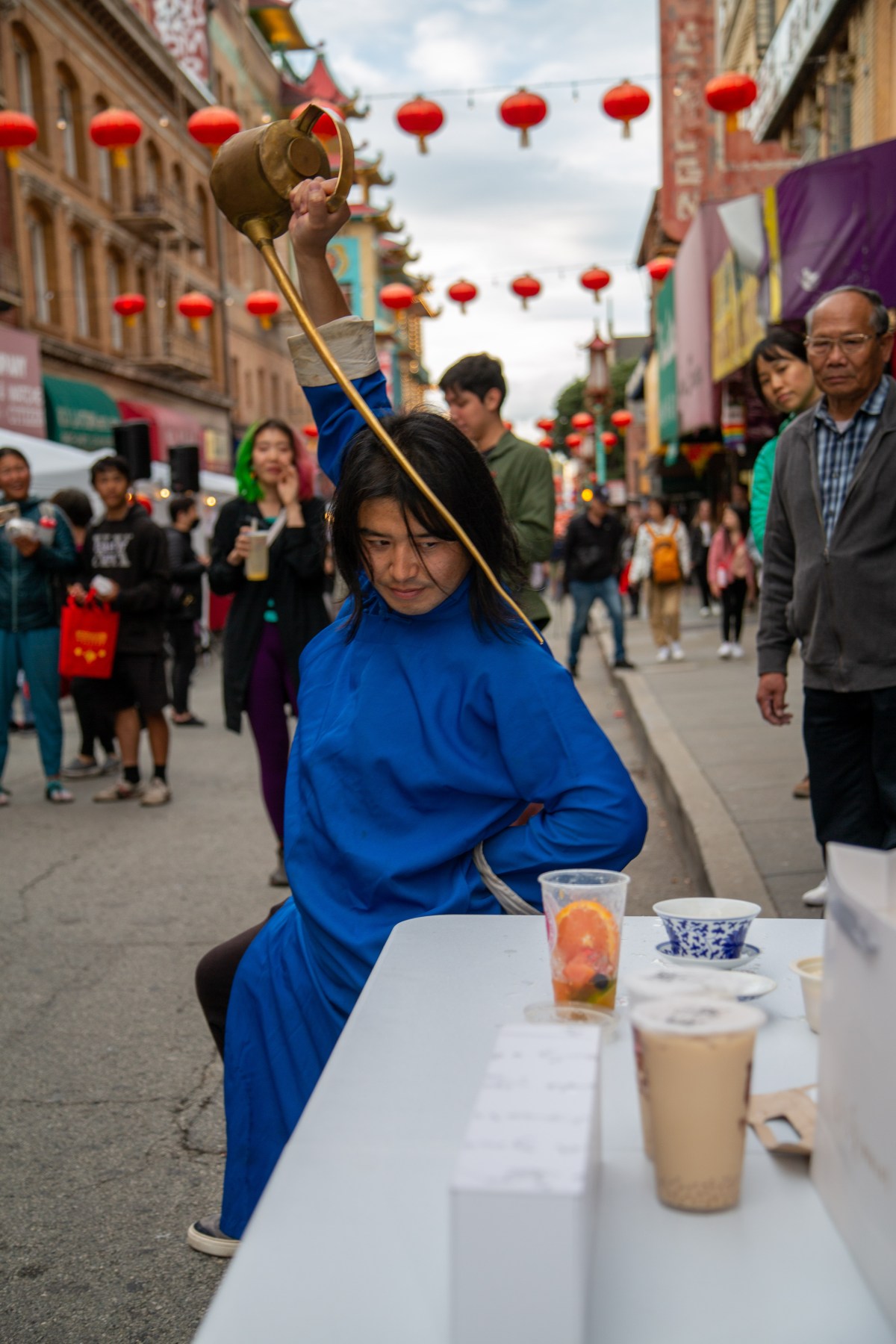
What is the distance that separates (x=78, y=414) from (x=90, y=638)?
55.6 ft

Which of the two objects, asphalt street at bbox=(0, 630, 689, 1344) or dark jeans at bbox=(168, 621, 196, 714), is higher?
dark jeans at bbox=(168, 621, 196, 714)

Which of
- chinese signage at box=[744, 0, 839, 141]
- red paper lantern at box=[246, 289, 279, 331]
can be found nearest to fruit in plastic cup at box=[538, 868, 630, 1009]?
chinese signage at box=[744, 0, 839, 141]

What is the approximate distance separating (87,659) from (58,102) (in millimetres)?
20802

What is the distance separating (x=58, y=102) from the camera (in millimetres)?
24766

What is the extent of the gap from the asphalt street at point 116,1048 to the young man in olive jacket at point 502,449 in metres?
1.56

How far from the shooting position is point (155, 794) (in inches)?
299

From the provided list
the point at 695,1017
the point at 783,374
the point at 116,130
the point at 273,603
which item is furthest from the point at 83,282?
the point at 695,1017

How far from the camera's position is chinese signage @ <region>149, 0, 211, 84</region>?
29609mm

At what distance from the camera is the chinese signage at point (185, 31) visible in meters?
29.6

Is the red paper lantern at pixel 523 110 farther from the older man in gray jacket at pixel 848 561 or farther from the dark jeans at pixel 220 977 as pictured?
the dark jeans at pixel 220 977

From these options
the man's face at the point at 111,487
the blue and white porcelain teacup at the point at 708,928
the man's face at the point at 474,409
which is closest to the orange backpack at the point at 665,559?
the man's face at the point at 111,487

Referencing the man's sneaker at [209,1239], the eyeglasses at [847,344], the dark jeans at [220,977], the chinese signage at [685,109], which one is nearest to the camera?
the dark jeans at [220,977]

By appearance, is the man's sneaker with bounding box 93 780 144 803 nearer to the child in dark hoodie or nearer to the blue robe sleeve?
the child in dark hoodie

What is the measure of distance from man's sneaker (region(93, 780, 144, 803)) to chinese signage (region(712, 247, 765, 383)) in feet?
18.8
